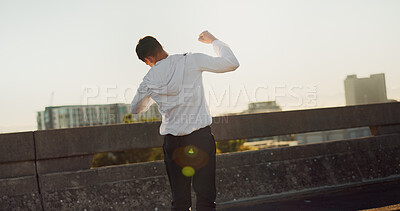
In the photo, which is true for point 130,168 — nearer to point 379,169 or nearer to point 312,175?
point 312,175

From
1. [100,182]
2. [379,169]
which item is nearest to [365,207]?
[379,169]

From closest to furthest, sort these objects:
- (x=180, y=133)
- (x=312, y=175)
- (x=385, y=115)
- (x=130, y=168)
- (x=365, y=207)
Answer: (x=180, y=133) < (x=365, y=207) < (x=130, y=168) < (x=312, y=175) < (x=385, y=115)

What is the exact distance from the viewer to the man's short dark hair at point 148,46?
3.04m

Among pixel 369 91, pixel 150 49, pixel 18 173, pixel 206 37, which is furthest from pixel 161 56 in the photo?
pixel 369 91

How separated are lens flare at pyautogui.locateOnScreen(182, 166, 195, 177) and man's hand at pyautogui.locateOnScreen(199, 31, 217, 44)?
975mm

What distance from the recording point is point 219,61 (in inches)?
118

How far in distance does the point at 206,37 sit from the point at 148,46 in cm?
48

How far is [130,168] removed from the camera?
4.93 meters

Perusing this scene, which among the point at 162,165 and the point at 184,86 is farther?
the point at 162,165

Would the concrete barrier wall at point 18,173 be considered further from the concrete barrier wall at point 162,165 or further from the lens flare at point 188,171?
the lens flare at point 188,171

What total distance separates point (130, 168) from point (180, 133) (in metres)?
2.15

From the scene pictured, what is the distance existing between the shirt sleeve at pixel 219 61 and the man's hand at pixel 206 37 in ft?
0.62

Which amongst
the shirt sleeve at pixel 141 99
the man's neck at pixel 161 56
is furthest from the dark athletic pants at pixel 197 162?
the man's neck at pixel 161 56

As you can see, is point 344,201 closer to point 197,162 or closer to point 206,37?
point 197,162
